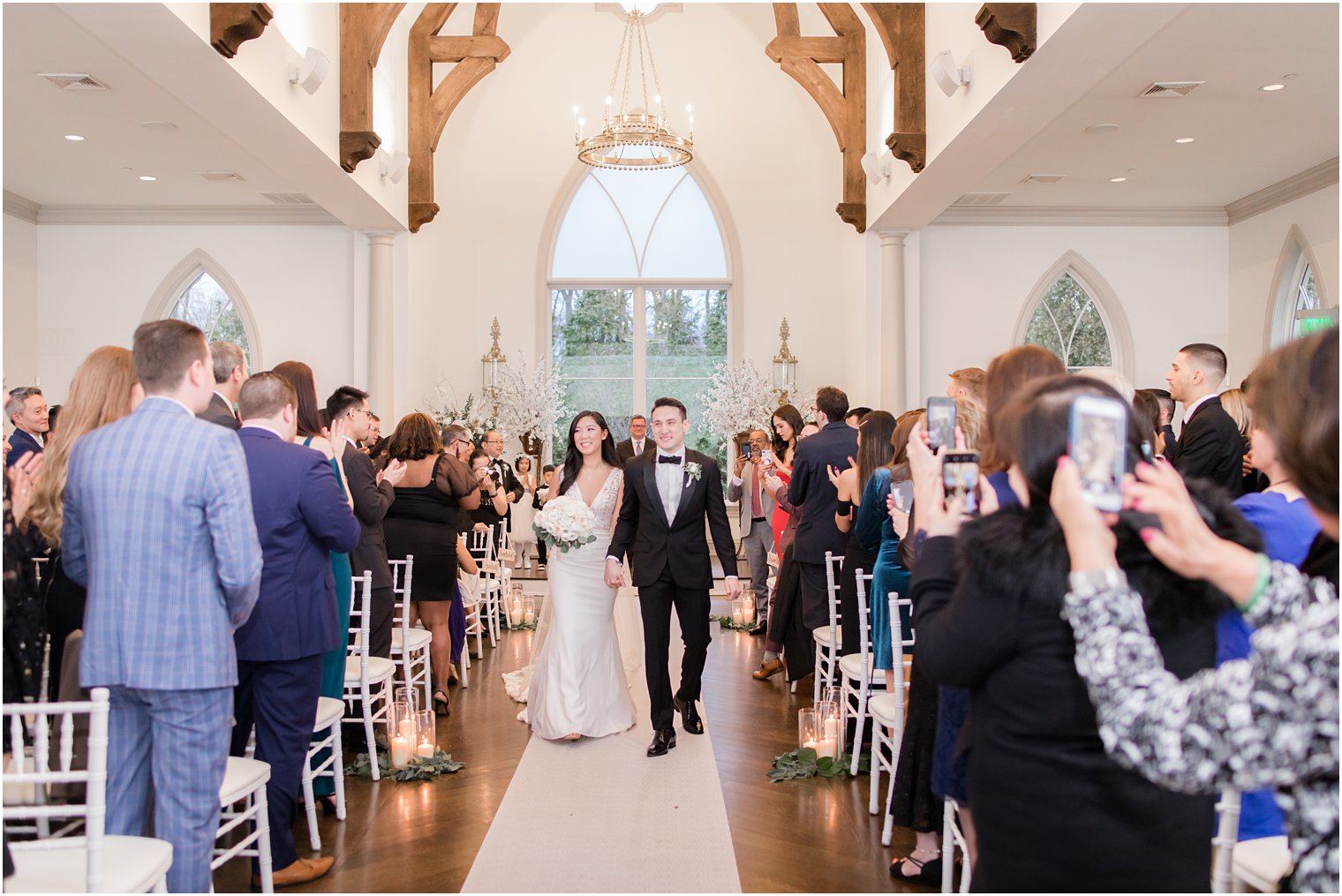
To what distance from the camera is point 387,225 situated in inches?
447

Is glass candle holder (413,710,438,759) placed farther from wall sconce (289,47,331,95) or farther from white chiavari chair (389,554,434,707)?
wall sconce (289,47,331,95)

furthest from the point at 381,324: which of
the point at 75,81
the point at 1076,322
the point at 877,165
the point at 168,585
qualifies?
the point at 168,585

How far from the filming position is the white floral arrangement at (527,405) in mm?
12852

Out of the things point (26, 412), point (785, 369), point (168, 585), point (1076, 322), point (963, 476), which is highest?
point (1076, 322)

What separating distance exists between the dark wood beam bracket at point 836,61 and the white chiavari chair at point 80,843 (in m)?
9.65

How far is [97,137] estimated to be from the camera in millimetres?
8969

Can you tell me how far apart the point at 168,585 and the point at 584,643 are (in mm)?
3117

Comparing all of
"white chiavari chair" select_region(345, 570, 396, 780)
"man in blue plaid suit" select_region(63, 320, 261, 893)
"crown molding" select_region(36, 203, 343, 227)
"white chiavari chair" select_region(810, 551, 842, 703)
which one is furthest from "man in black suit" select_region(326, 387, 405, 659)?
"crown molding" select_region(36, 203, 343, 227)

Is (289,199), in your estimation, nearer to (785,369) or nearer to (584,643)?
(785,369)

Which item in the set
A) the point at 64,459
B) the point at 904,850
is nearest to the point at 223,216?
the point at 64,459

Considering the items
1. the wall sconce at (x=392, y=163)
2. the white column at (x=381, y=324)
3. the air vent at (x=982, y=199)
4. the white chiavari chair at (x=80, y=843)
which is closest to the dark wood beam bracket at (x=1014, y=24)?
the air vent at (x=982, y=199)

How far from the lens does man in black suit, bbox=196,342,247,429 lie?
4035 millimetres

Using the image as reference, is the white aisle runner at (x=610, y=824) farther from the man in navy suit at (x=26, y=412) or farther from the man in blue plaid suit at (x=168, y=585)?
the man in navy suit at (x=26, y=412)

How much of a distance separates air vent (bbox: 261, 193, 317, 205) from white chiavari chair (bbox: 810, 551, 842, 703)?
7.82m
